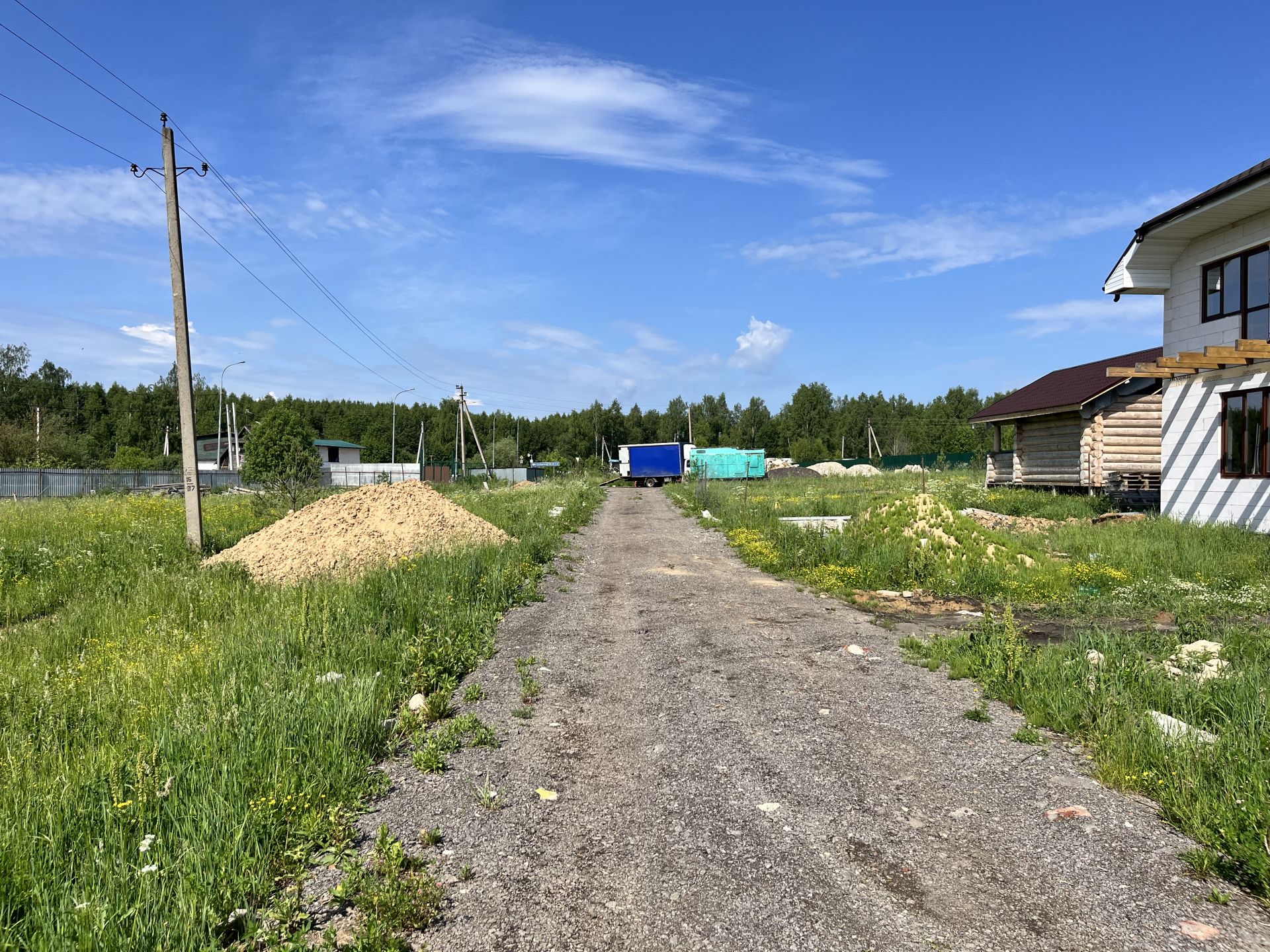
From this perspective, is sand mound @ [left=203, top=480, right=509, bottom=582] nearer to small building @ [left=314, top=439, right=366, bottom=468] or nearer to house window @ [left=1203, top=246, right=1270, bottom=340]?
house window @ [left=1203, top=246, right=1270, bottom=340]

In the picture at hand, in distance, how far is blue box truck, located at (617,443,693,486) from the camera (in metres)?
52.4

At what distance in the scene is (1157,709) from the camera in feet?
18.4

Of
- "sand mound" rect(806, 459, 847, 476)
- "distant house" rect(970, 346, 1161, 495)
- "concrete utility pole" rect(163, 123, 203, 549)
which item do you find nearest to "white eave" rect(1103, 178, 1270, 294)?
"distant house" rect(970, 346, 1161, 495)

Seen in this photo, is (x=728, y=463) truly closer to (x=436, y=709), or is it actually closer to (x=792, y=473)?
(x=792, y=473)

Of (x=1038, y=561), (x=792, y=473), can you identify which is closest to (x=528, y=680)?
(x=1038, y=561)

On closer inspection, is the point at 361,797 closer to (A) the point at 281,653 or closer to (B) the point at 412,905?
(B) the point at 412,905

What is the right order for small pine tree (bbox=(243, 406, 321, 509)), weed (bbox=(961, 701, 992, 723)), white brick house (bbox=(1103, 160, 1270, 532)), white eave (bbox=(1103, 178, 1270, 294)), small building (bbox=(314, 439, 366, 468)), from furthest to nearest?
small building (bbox=(314, 439, 366, 468)), small pine tree (bbox=(243, 406, 321, 509)), white eave (bbox=(1103, 178, 1270, 294)), white brick house (bbox=(1103, 160, 1270, 532)), weed (bbox=(961, 701, 992, 723))

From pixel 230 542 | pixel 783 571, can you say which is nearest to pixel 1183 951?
pixel 783 571

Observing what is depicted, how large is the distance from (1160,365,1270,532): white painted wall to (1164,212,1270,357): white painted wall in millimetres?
1156

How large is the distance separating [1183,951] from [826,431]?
365ft

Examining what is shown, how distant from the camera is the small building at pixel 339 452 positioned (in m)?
Answer: 80.5

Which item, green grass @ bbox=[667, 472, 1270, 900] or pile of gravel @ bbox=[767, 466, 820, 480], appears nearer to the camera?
green grass @ bbox=[667, 472, 1270, 900]

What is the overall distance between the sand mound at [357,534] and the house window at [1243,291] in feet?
54.2

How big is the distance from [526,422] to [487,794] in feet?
427
